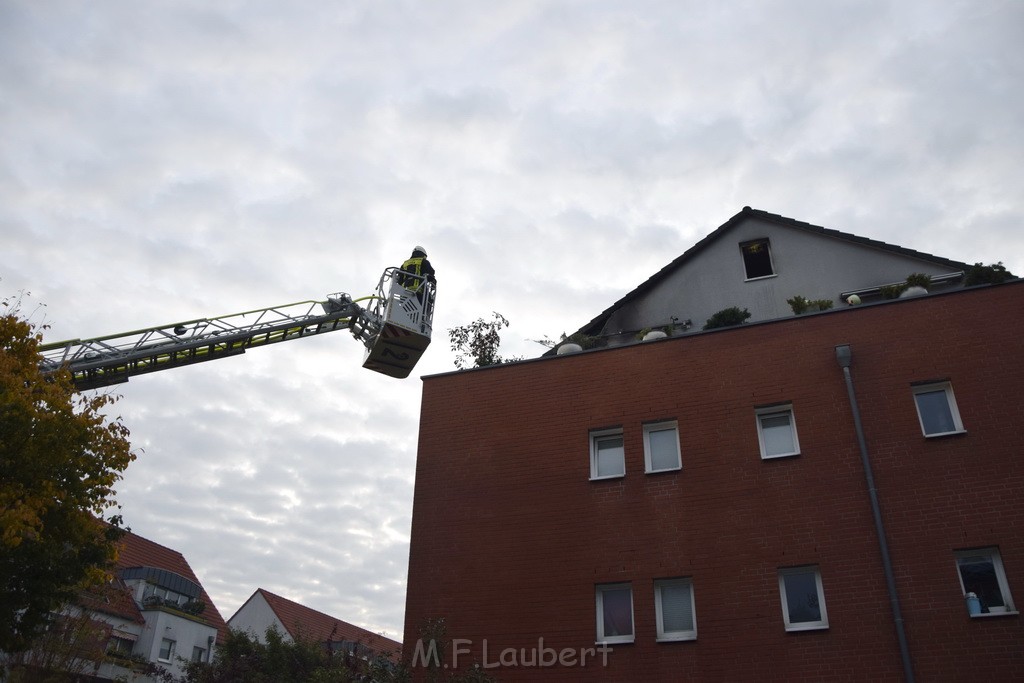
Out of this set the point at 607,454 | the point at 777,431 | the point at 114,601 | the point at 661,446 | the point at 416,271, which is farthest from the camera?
the point at 114,601

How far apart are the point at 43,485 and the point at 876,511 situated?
13678 mm

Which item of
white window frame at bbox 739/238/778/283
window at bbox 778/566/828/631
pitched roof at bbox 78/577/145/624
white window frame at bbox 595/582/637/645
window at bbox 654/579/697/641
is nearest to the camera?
window at bbox 778/566/828/631

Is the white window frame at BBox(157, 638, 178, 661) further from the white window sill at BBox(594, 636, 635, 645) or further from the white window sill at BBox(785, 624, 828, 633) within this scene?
the white window sill at BBox(785, 624, 828, 633)

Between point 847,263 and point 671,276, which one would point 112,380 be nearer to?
point 671,276

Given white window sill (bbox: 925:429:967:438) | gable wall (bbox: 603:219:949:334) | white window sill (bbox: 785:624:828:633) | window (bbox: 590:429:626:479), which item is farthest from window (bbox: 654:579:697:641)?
gable wall (bbox: 603:219:949:334)

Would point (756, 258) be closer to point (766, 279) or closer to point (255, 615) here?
point (766, 279)

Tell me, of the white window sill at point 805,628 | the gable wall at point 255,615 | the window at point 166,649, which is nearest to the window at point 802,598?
the white window sill at point 805,628

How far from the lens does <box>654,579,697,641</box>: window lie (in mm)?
14555

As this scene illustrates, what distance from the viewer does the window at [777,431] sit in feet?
51.2

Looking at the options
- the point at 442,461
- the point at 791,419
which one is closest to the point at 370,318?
the point at 442,461

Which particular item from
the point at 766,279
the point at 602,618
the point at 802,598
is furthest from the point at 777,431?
the point at 766,279

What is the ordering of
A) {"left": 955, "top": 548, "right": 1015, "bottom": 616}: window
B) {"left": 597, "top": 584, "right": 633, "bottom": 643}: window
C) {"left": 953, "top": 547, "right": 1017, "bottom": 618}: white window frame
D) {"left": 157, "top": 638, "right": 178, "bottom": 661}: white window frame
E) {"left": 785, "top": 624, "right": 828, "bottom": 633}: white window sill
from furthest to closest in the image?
{"left": 157, "top": 638, "right": 178, "bottom": 661}: white window frame < {"left": 597, "top": 584, "right": 633, "bottom": 643}: window < {"left": 785, "top": 624, "right": 828, "bottom": 633}: white window sill < {"left": 955, "top": 548, "right": 1015, "bottom": 616}: window < {"left": 953, "top": 547, "right": 1017, "bottom": 618}: white window frame

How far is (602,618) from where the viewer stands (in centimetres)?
1525

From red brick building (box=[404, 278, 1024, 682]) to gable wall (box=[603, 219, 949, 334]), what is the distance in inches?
164
